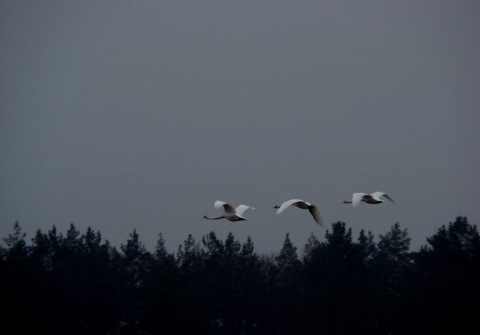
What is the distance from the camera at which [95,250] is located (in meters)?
82.0

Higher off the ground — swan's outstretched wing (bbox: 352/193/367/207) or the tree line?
the tree line

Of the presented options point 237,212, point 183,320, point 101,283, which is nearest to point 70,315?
point 101,283

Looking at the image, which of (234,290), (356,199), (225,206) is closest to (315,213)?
(356,199)

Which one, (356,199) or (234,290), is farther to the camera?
(234,290)

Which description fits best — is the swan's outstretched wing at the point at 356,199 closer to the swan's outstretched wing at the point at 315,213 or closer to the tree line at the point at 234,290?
the swan's outstretched wing at the point at 315,213

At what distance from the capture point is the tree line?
6294cm

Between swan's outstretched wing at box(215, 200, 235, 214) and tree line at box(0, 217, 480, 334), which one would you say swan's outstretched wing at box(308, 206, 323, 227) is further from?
tree line at box(0, 217, 480, 334)

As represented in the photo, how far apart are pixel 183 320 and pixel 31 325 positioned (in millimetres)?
9981

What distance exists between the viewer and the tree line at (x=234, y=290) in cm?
6294

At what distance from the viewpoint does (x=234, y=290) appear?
69.5m

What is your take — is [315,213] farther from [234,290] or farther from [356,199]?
[234,290]

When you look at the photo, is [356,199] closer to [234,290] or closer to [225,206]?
[225,206]

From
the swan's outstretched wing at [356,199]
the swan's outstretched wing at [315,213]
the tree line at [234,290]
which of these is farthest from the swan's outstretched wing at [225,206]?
the tree line at [234,290]

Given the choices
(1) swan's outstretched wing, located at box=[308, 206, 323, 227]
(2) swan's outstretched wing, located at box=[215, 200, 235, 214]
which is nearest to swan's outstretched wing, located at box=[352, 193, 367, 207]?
(1) swan's outstretched wing, located at box=[308, 206, 323, 227]
